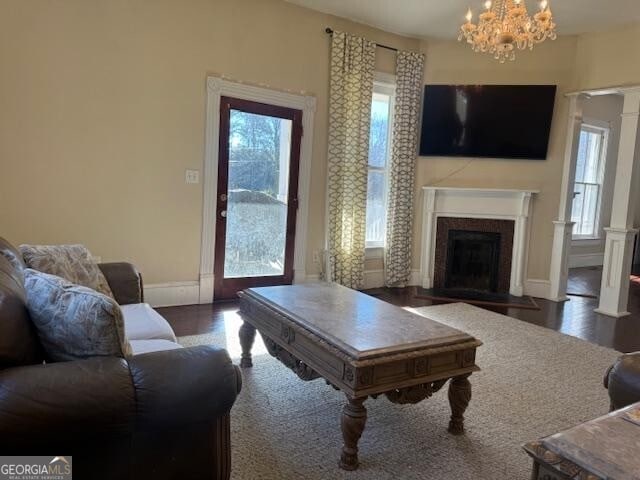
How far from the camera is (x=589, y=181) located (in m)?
7.79

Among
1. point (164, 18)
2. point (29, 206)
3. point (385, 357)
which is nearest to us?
point (385, 357)

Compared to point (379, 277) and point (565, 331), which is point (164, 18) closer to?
point (379, 277)

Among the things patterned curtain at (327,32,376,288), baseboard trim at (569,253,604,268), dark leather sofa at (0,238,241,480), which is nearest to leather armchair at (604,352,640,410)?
dark leather sofa at (0,238,241,480)

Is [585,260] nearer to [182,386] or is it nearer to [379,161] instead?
[379,161]

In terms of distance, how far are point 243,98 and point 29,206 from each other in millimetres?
2039

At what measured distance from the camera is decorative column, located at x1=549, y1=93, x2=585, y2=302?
16.9 feet

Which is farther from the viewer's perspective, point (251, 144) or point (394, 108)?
point (394, 108)

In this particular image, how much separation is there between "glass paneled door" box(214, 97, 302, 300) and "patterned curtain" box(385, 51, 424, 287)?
1.26 metres

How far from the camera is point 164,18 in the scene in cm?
396

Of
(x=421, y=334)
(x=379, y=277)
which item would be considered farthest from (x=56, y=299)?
(x=379, y=277)

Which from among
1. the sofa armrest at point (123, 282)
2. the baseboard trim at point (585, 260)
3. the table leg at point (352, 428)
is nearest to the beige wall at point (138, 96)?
the sofa armrest at point (123, 282)

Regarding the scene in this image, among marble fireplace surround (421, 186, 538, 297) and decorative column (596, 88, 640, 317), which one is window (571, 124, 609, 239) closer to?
marble fireplace surround (421, 186, 538, 297)

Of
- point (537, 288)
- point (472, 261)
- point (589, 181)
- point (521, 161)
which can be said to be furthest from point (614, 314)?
point (589, 181)

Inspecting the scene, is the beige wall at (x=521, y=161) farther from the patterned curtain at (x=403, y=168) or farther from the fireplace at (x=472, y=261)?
the fireplace at (x=472, y=261)
